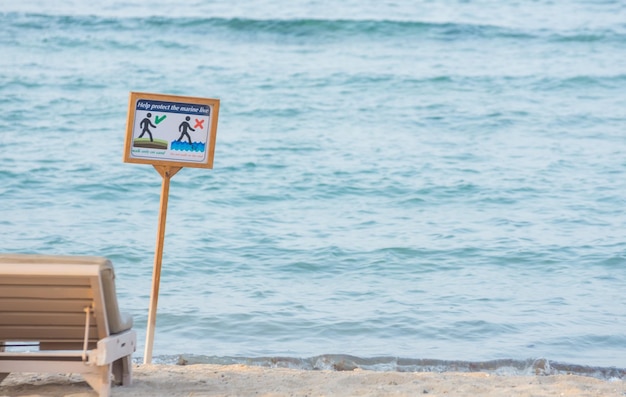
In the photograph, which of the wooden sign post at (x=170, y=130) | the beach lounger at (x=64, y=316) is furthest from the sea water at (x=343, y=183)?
the beach lounger at (x=64, y=316)

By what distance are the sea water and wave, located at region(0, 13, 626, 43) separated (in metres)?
0.09

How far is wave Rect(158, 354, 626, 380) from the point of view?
6570mm

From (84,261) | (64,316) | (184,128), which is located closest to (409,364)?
(184,128)

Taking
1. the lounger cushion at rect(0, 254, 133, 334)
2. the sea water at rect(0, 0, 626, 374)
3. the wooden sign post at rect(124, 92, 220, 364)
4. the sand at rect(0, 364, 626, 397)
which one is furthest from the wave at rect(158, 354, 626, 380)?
the lounger cushion at rect(0, 254, 133, 334)

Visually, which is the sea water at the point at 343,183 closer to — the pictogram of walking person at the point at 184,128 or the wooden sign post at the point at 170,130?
the wooden sign post at the point at 170,130

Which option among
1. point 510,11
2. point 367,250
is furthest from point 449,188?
point 510,11

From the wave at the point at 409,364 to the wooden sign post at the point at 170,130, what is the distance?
165 cm

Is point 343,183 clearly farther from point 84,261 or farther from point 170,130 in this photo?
point 84,261

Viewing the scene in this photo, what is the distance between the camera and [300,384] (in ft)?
17.9

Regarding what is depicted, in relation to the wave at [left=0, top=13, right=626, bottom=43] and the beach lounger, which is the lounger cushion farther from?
the wave at [left=0, top=13, right=626, bottom=43]

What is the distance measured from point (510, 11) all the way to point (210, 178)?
17.7 m

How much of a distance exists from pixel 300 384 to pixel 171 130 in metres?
1.69

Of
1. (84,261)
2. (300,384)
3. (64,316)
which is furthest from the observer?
(300,384)

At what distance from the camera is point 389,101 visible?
703 inches
